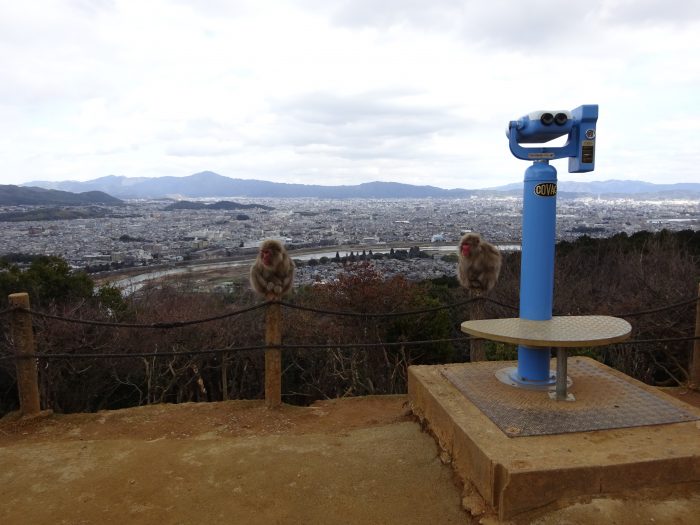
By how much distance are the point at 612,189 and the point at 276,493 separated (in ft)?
230

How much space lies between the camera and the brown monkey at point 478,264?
4.86 m

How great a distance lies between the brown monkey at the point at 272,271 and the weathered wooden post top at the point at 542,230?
1.72 m

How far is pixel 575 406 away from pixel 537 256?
102 centimetres

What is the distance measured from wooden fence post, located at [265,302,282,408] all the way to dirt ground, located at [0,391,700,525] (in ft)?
0.67

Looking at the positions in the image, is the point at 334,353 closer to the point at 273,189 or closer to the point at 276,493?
the point at 276,493

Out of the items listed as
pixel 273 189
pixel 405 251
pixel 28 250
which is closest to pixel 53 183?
pixel 273 189

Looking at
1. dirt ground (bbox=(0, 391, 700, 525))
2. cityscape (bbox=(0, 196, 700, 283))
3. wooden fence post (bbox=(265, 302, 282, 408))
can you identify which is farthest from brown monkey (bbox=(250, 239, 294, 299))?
cityscape (bbox=(0, 196, 700, 283))

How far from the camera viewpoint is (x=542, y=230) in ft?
12.0

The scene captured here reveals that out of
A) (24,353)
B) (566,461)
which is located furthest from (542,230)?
(24,353)

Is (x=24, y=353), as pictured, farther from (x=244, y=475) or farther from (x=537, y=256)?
(x=537, y=256)

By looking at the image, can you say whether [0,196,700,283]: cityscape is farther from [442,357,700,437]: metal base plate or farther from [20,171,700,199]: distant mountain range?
[20,171,700,199]: distant mountain range

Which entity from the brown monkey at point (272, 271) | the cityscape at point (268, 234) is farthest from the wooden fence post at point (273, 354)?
the cityscape at point (268, 234)

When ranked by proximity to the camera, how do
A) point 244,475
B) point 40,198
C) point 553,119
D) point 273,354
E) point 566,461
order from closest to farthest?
point 566,461
point 244,475
point 553,119
point 273,354
point 40,198

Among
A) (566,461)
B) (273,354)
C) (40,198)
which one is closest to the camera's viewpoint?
(566,461)
